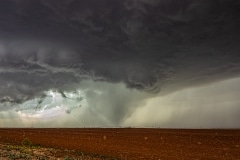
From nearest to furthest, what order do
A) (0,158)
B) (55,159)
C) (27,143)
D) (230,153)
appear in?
(0,158) → (55,159) → (230,153) → (27,143)

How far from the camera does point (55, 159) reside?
25.2m

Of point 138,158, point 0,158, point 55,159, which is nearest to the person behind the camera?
point 0,158

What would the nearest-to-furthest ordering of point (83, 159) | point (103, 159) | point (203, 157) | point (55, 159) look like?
point (55, 159) → point (83, 159) → point (103, 159) → point (203, 157)

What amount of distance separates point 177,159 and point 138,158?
13.4 feet

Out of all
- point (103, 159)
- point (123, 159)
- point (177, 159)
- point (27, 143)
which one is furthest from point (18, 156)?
point (27, 143)

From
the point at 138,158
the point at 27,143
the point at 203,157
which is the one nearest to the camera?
the point at 138,158

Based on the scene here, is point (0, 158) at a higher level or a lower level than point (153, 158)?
lower

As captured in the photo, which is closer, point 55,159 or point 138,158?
point 55,159

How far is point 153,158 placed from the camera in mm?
33312

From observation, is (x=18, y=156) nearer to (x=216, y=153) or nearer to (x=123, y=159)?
(x=123, y=159)

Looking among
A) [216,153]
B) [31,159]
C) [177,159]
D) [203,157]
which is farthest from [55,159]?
[216,153]

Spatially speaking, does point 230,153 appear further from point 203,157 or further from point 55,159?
point 55,159

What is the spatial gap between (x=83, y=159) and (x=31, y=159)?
519 centimetres

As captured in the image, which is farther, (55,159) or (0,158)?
(55,159)
